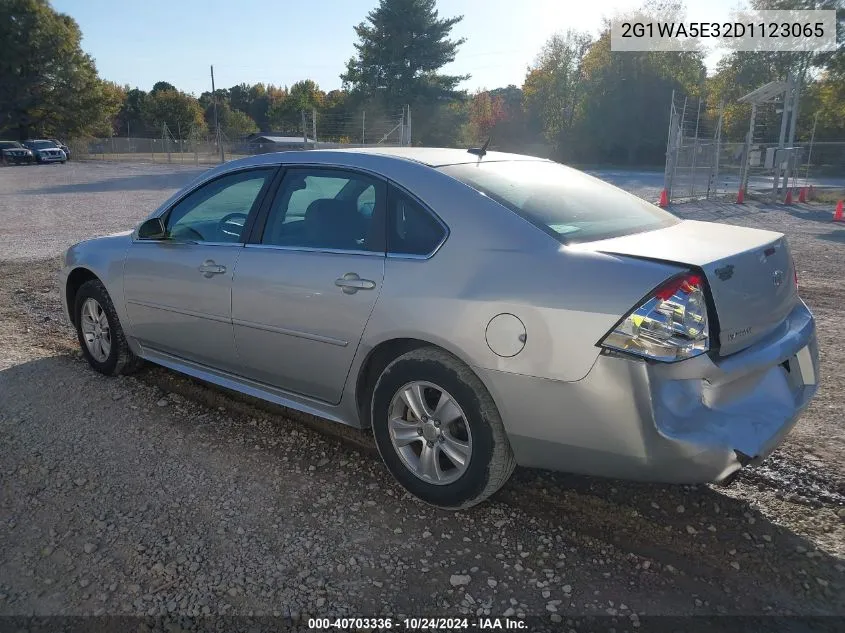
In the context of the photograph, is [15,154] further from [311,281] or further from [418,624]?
[418,624]

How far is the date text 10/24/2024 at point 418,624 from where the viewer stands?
2293 mm

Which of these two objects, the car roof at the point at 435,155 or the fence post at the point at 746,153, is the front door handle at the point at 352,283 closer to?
the car roof at the point at 435,155

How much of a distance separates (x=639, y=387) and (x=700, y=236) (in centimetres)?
102

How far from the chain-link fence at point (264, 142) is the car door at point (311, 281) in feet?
46.5

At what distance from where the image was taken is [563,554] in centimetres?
268

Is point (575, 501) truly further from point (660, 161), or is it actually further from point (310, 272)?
point (660, 161)

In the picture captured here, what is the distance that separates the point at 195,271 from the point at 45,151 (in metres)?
43.9

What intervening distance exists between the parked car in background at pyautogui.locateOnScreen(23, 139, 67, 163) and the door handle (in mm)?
43689

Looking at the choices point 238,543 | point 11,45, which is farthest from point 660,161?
point 238,543

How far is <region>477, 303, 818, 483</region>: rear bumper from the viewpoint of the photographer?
2387 mm

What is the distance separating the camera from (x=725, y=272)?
2.53 m

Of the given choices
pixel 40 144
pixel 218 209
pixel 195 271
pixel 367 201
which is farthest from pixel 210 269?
pixel 40 144

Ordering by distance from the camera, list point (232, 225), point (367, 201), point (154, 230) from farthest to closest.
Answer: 1. point (154, 230)
2. point (232, 225)
3. point (367, 201)

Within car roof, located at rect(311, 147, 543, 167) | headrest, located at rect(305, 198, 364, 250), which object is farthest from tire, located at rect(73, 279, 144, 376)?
car roof, located at rect(311, 147, 543, 167)
